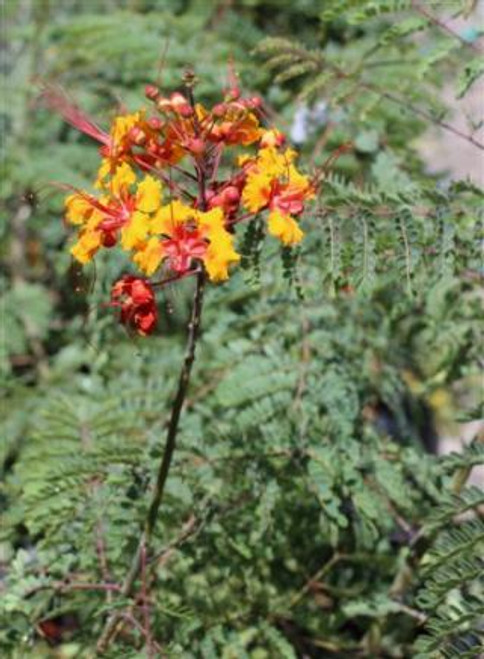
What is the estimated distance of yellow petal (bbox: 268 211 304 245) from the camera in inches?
49.2

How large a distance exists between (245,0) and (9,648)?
201 centimetres

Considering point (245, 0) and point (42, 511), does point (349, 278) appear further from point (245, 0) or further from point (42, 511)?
point (245, 0)

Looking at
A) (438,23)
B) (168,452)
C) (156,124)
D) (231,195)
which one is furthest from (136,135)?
(438,23)

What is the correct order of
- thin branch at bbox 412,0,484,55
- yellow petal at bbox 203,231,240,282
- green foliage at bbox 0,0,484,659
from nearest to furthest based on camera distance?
1. yellow petal at bbox 203,231,240,282
2. green foliage at bbox 0,0,484,659
3. thin branch at bbox 412,0,484,55

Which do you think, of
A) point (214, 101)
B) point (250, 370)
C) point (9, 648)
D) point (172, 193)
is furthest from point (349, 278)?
point (214, 101)

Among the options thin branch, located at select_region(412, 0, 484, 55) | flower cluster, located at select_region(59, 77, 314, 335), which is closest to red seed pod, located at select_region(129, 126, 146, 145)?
flower cluster, located at select_region(59, 77, 314, 335)

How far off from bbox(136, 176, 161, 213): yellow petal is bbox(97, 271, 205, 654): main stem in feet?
0.31

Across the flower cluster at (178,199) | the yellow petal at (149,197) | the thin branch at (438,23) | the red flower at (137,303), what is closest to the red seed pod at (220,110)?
the flower cluster at (178,199)

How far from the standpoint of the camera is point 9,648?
5.01 ft

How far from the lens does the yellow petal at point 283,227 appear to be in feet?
4.10

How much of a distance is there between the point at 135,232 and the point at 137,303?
0.08 meters

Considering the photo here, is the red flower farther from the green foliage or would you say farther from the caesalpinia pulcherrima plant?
the green foliage

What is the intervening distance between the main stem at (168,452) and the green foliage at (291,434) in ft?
0.14

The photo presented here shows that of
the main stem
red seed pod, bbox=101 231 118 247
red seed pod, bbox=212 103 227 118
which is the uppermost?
red seed pod, bbox=212 103 227 118
